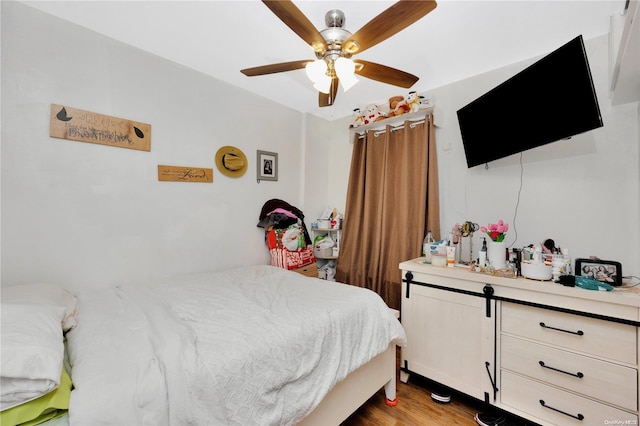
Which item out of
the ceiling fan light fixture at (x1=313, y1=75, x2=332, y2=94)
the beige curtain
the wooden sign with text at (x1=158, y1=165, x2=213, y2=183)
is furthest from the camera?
the beige curtain

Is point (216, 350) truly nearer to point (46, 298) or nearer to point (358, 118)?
point (46, 298)

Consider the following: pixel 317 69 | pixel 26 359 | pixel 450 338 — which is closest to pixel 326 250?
pixel 450 338

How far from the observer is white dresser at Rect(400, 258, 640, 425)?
1.33 m

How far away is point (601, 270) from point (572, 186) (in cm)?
65

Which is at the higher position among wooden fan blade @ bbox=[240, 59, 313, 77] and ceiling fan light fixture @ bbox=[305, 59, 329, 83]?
wooden fan blade @ bbox=[240, 59, 313, 77]

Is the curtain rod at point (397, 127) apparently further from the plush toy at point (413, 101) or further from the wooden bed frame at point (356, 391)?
the wooden bed frame at point (356, 391)

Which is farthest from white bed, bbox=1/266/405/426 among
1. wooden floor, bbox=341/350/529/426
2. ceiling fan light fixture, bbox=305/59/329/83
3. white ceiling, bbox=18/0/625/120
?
white ceiling, bbox=18/0/625/120

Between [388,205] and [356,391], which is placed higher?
[388,205]

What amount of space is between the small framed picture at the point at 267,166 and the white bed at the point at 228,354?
1362 mm

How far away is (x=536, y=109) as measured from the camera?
1.71m

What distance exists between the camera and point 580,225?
6.22 feet

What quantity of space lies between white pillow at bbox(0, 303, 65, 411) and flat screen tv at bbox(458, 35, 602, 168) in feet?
8.31

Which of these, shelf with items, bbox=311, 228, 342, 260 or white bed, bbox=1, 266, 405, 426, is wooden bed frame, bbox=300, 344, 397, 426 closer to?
white bed, bbox=1, 266, 405, 426

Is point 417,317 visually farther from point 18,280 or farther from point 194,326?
point 18,280
